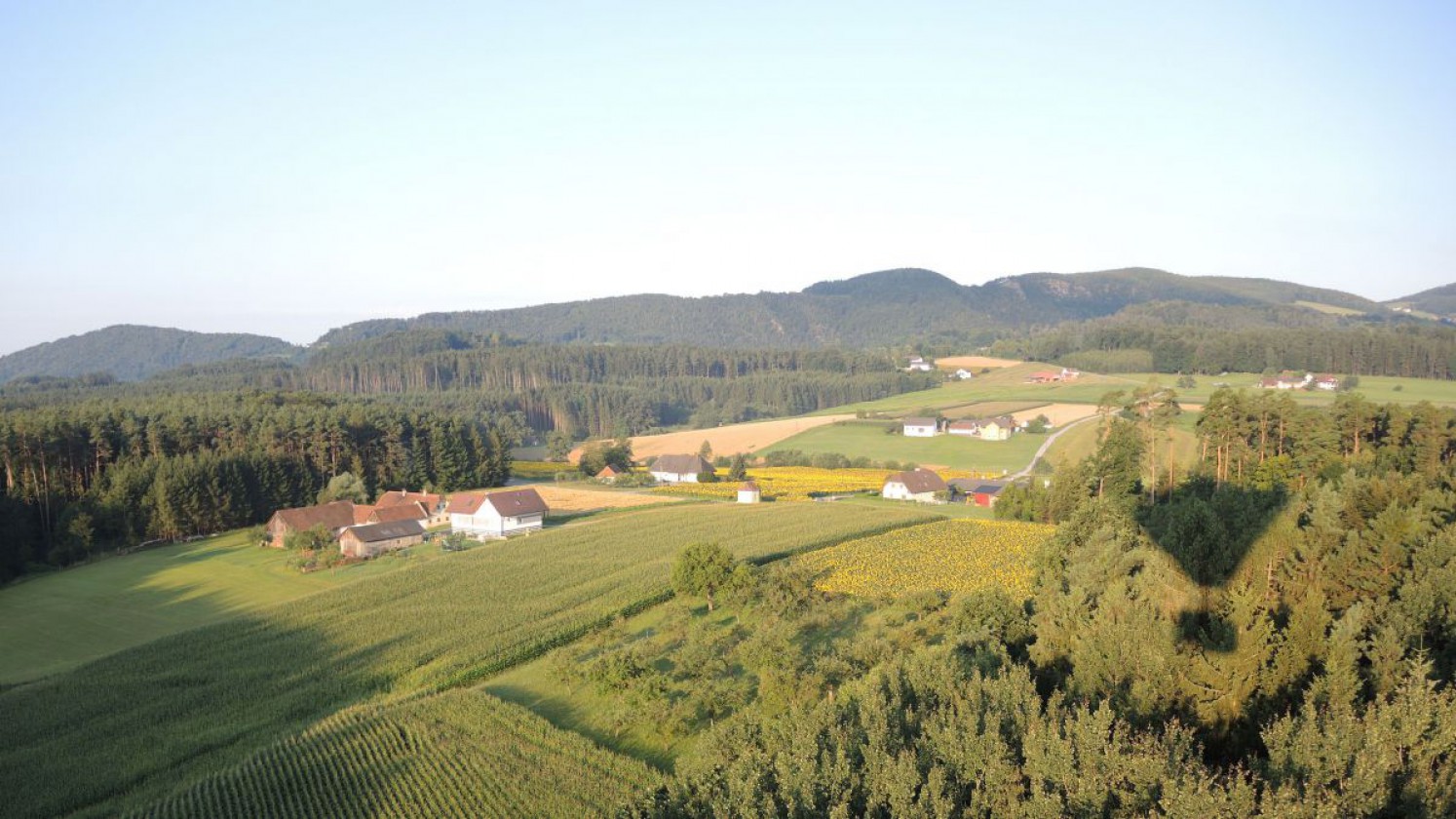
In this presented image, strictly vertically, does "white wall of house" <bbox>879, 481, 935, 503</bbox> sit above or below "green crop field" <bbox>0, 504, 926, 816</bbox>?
below

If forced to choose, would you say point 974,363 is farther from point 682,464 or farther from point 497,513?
point 497,513

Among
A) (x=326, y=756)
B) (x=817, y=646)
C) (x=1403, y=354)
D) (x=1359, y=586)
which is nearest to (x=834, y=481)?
(x=817, y=646)

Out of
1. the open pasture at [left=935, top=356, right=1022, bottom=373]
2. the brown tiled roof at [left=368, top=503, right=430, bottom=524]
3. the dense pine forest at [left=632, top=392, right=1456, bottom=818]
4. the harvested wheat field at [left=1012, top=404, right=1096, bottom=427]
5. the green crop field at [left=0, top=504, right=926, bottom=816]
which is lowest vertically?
the green crop field at [left=0, top=504, right=926, bottom=816]

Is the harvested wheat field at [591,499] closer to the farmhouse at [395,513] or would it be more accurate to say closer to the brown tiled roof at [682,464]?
the farmhouse at [395,513]

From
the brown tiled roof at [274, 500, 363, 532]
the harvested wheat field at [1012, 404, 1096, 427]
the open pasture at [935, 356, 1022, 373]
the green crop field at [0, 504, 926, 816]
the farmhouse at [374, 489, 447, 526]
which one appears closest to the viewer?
the green crop field at [0, 504, 926, 816]

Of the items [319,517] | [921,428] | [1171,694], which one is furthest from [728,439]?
[1171,694]

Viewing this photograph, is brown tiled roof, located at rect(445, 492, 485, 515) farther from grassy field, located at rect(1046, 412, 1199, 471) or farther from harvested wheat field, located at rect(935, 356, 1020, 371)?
harvested wheat field, located at rect(935, 356, 1020, 371)

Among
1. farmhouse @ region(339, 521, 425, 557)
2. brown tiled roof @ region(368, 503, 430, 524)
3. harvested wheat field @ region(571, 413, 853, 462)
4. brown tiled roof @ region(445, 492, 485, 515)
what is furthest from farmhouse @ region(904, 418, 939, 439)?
farmhouse @ region(339, 521, 425, 557)
